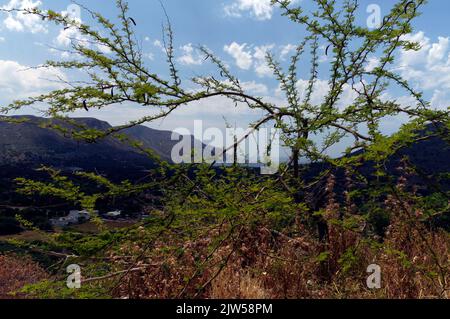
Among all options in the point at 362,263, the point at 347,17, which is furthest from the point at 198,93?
the point at 362,263

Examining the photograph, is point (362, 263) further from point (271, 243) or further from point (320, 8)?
point (320, 8)

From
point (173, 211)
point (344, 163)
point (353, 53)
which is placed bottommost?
point (173, 211)

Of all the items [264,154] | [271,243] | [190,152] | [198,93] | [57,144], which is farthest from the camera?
[57,144]

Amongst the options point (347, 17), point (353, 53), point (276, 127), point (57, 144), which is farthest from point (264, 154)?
point (57, 144)

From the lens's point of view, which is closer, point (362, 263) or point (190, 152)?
point (190, 152)

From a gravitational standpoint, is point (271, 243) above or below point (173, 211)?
below

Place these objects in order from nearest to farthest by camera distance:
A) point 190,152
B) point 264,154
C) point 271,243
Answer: point 190,152 < point 264,154 < point 271,243

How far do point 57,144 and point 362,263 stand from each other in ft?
435

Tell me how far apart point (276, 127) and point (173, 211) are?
5.71 ft

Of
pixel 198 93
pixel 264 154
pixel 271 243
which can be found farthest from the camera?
pixel 271 243
